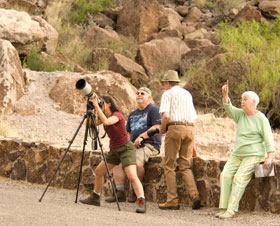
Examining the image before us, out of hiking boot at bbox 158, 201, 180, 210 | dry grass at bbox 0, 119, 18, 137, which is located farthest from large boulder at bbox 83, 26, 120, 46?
hiking boot at bbox 158, 201, 180, 210

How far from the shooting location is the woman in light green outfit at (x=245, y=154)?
655 centimetres

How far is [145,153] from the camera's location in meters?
7.80

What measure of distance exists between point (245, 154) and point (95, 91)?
806cm

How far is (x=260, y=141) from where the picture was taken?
6.69m

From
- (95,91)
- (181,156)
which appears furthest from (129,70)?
(181,156)

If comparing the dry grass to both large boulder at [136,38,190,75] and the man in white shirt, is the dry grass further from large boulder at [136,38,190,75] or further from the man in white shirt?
large boulder at [136,38,190,75]

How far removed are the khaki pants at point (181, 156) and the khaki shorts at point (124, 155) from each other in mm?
548

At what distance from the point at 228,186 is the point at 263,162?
1.82 ft

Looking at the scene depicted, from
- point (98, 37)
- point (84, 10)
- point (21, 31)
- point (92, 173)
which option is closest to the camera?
point (92, 173)

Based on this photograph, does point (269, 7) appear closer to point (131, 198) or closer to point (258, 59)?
point (258, 59)

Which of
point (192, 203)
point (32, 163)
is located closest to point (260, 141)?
point (192, 203)

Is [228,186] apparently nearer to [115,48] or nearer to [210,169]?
[210,169]

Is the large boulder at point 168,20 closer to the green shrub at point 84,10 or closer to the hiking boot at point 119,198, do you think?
the green shrub at point 84,10

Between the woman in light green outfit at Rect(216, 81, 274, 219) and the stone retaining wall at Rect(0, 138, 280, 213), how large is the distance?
0.37 metres
